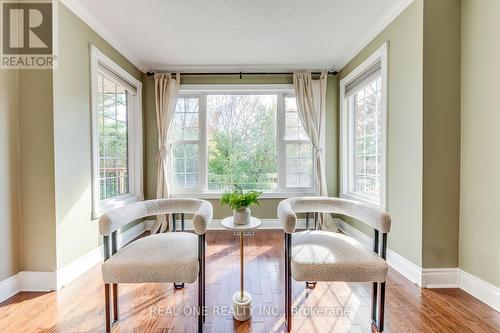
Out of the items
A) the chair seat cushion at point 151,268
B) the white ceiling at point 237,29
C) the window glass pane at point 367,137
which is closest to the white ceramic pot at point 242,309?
the chair seat cushion at point 151,268

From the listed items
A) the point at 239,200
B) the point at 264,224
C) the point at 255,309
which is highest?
the point at 239,200

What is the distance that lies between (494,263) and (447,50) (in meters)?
1.65

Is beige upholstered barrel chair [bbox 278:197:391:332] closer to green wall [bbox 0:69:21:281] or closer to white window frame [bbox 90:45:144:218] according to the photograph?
white window frame [bbox 90:45:144:218]

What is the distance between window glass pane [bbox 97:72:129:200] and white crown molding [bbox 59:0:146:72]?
1.27 feet

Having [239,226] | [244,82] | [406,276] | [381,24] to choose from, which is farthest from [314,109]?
[239,226]

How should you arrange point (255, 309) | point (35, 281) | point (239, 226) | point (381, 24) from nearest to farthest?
point (239, 226), point (255, 309), point (35, 281), point (381, 24)

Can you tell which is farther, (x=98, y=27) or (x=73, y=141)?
(x=98, y=27)

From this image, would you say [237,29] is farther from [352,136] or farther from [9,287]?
[9,287]

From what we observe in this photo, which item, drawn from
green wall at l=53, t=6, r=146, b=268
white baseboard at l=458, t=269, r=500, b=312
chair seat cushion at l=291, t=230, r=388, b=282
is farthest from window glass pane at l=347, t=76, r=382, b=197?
green wall at l=53, t=6, r=146, b=268

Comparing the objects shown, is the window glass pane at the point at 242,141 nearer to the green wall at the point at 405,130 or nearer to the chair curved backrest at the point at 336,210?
the green wall at the point at 405,130

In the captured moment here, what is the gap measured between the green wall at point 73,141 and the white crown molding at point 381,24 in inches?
113

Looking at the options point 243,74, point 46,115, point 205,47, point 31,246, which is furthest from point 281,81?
point 31,246

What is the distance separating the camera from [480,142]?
1904mm

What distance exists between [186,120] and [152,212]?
2131mm
